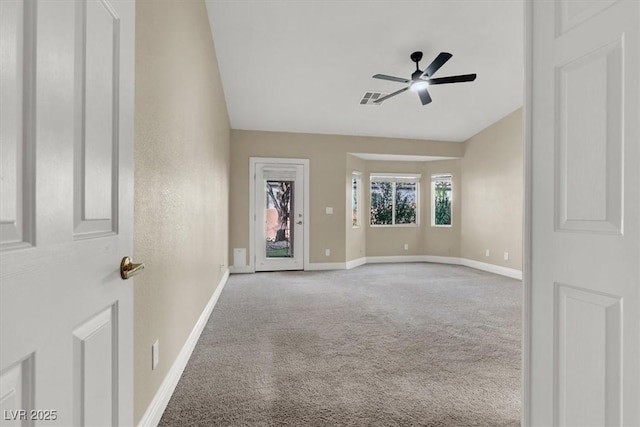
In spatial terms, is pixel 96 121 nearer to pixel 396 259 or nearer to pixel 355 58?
pixel 355 58

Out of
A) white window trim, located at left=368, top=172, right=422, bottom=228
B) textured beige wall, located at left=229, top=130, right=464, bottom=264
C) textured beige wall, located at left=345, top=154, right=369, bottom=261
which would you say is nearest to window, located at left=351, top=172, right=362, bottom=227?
textured beige wall, located at left=345, top=154, right=369, bottom=261

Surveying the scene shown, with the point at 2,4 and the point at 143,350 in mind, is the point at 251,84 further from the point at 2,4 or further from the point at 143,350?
the point at 2,4

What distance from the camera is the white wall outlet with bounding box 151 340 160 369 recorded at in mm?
1664

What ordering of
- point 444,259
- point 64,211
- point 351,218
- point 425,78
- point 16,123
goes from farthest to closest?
point 444,259 < point 351,218 < point 425,78 < point 64,211 < point 16,123

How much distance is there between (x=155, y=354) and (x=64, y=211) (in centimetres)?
131

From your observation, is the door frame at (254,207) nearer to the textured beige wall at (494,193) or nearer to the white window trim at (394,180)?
the white window trim at (394,180)

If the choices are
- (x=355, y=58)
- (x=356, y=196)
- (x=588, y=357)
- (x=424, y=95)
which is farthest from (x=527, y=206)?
(x=356, y=196)

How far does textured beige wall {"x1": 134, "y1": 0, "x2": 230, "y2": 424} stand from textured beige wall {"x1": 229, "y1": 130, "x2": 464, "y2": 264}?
2.68m

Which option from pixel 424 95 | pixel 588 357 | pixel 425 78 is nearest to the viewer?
pixel 588 357

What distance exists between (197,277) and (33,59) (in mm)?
2564

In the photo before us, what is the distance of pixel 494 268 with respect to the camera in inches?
249

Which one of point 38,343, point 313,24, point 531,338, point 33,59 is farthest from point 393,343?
point 313,24

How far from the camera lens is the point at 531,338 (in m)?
1.24

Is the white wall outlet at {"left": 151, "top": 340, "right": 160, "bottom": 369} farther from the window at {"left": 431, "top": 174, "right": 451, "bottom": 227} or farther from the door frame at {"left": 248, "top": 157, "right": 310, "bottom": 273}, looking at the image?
the window at {"left": 431, "top": 174, "right": 451, "bottom": 227}
